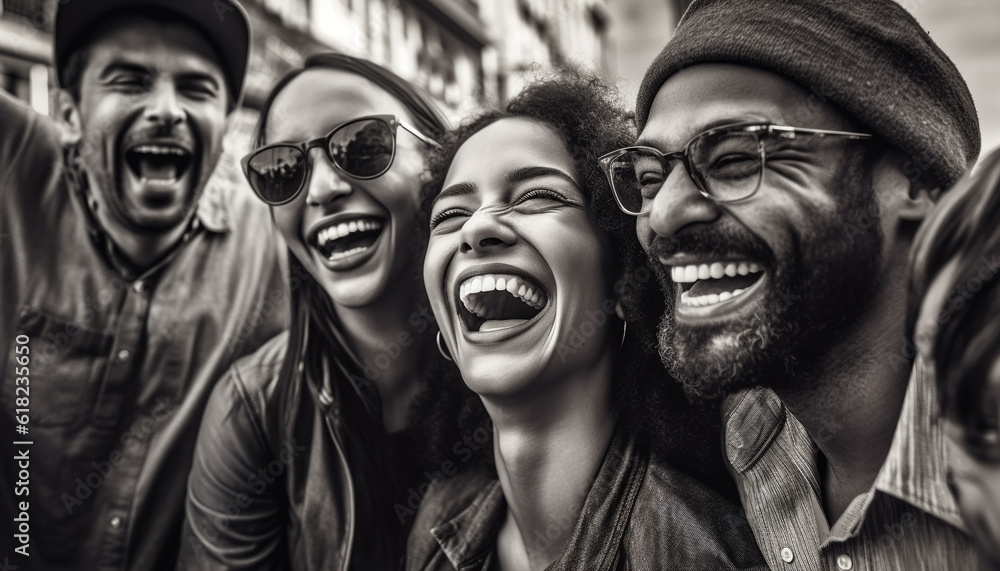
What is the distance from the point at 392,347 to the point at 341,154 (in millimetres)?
677

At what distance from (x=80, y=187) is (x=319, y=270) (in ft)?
3.72

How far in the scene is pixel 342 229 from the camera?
2.47 metres

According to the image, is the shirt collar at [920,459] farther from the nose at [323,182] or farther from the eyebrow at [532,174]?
the nose at [323,182]

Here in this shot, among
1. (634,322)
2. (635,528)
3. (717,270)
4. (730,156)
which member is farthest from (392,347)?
(730,156)

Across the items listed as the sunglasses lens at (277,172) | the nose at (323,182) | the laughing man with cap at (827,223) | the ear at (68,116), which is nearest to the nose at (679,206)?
the laughing man with cap at (827,223)

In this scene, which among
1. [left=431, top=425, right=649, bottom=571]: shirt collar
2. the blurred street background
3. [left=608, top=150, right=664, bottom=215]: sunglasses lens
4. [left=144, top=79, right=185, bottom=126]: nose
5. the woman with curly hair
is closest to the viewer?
the woman with curly hair

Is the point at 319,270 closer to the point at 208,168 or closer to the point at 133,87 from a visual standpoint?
the point at 208,168

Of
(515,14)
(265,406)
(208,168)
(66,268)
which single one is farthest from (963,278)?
(515,14)

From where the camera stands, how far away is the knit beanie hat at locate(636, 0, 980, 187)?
4.94ft

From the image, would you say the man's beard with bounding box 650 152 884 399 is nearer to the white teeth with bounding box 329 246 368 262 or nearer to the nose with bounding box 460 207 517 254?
the nose with bounding box 460 207 517 254

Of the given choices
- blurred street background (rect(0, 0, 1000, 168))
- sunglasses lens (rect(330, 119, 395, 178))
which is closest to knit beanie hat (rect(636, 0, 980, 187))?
blurred street background (rect(0, 0, 1000, 168))

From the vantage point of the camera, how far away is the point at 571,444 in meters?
2.01

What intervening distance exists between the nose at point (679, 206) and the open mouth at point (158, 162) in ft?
6.37

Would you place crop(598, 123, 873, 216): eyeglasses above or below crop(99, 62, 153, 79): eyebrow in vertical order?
below
